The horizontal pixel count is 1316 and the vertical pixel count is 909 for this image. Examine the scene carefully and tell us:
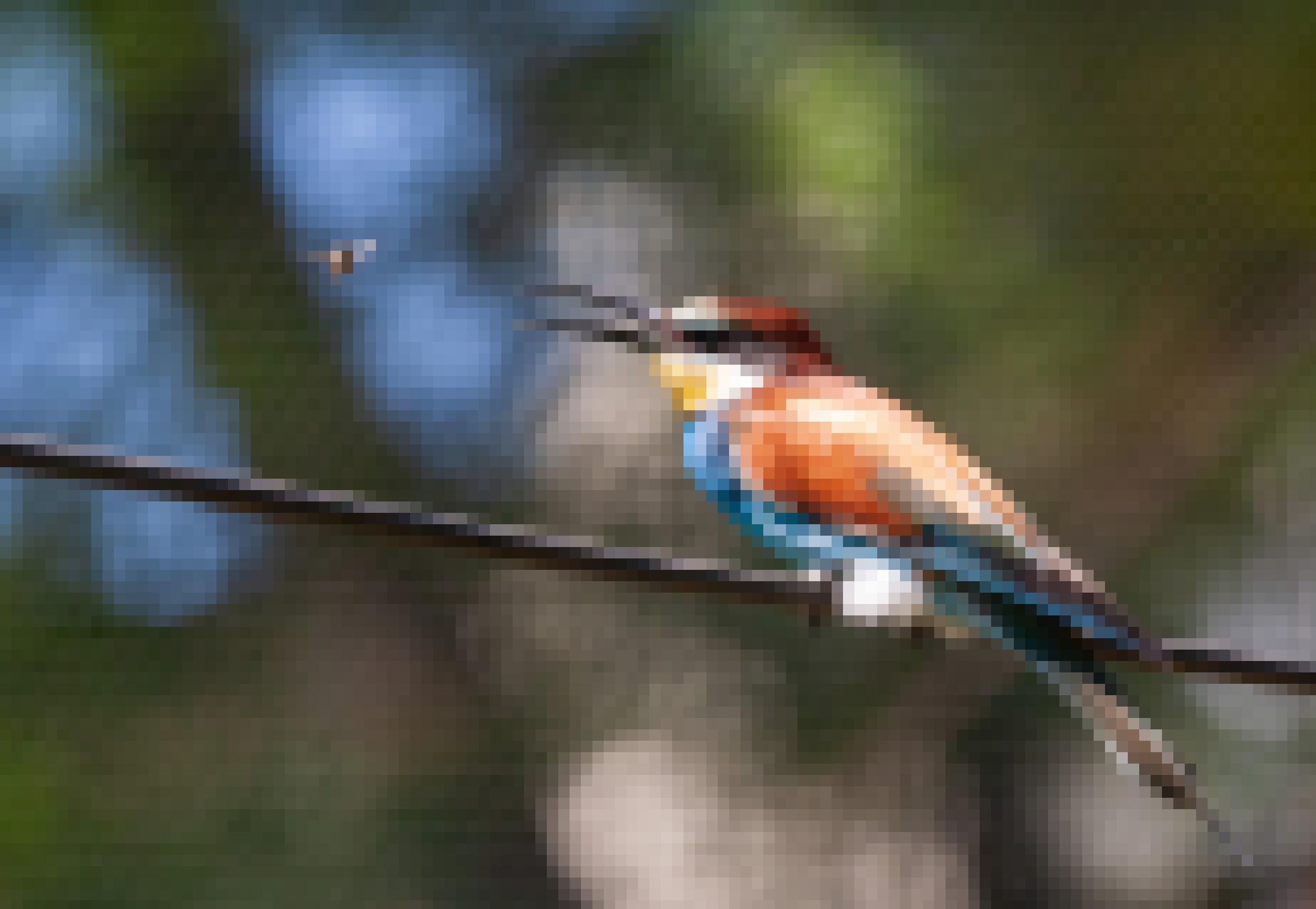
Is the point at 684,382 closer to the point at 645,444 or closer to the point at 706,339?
the point at 706,339

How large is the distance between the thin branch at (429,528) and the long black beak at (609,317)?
1.61 ft

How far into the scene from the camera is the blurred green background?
1.97 m

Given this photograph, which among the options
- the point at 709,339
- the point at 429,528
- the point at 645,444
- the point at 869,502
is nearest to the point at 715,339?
the point at 709,339

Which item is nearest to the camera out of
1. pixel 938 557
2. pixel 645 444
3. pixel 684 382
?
pixel 938 557

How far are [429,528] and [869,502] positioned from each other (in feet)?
1.42

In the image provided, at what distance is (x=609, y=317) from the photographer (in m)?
1.13

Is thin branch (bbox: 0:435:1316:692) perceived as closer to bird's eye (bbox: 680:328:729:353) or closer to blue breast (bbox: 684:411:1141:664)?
blue breast (bbox: 684:411:1141:664)

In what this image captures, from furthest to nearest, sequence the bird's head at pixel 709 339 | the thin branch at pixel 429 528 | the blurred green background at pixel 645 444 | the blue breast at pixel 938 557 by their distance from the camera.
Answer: the blurred green background at pixel 645 444 < the bird's head at pixel 709 339 < the blue breast at pixel 938 557 < the thin branch at pixel 429 528

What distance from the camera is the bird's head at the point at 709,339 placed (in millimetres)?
Answer: 1069

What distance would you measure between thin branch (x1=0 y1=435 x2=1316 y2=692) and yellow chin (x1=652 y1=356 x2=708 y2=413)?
424 millimetres

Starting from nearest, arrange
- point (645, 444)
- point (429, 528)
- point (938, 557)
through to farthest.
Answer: point (429, 528) < point (938, 557) < point (645, 444)

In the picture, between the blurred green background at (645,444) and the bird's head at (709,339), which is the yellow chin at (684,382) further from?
the blurred green background at (645,444)

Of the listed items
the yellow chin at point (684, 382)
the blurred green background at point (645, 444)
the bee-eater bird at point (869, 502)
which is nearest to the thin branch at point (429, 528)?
the bee-eater bird at point (869, 502)

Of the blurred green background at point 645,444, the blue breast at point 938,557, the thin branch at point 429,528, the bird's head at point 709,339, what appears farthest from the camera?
the blurred green background at point 645,444
